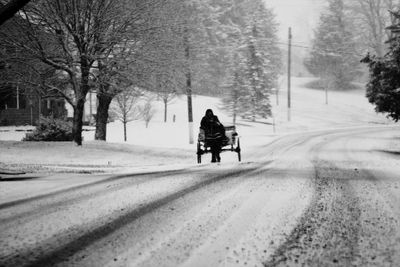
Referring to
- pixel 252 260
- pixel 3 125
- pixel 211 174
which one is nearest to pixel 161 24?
pixel 211 174

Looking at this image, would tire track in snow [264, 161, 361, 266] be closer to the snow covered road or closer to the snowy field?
the snow covered road

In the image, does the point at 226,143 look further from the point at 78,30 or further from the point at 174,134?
the point at 174,134

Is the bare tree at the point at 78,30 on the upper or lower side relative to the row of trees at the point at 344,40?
lower

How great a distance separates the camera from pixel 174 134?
31484 mm

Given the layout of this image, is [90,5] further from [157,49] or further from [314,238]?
[314,238]

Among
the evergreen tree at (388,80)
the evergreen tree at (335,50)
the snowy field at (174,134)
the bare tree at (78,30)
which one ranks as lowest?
the snowy field at (174,134)

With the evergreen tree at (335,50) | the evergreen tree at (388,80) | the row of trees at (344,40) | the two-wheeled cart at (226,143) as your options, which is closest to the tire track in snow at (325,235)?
the two-wheeled cart at (226,143)

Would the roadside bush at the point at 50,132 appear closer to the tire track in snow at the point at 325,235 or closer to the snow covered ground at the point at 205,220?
the snow covered ground at the point at 205,220

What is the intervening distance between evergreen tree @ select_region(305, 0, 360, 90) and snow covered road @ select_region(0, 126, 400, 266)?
57280 mm

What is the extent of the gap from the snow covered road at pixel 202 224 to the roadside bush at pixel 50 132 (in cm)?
1455

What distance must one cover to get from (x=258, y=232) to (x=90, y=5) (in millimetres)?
13460

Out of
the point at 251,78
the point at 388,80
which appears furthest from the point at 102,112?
the point at 251,78

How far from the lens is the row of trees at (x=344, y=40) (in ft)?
194

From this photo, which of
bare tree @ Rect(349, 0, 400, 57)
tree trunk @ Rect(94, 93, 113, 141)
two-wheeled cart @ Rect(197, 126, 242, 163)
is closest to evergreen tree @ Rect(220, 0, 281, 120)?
tree trunk @ Rect(94, 93, 113, 141)
